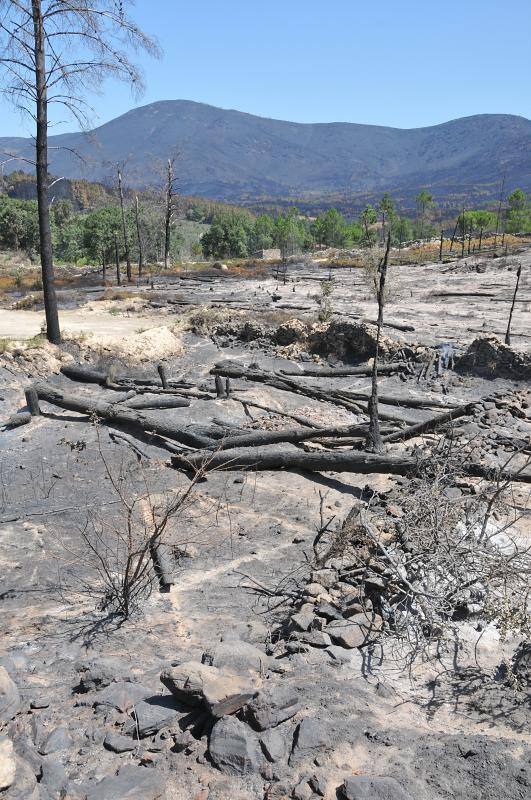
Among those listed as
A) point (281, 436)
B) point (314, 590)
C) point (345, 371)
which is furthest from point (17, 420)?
point (345, 371)

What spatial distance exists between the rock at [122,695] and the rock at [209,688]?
0.72 ft

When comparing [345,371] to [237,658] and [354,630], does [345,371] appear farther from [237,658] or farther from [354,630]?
[237,658]

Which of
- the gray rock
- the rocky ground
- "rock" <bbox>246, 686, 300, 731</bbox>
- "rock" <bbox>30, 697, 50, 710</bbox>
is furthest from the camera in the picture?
"rock" <bbox>30, 697, 50, 710</bbox>

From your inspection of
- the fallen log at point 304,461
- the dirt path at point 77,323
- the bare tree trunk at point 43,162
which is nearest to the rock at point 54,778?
the fallen log at point 304,461

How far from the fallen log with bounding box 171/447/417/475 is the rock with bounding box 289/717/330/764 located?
5.46m

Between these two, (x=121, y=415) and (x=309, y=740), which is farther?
(x=121, y=415)

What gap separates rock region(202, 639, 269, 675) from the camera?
4.27 m

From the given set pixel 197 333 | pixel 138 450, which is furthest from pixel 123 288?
pixel 138 450

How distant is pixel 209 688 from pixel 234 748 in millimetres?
379

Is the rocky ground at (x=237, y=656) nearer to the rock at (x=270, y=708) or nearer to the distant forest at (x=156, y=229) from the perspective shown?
the rock at (x=270, y=708)

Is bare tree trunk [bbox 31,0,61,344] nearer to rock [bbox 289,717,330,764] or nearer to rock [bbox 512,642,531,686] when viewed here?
rock [bbox 289,717,330,764]

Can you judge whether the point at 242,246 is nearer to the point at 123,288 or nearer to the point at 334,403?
the point at 123,288

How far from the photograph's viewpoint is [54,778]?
3.32 meters

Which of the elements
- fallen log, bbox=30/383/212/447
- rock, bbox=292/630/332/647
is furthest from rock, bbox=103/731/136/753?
fallen log, bbox=30/383/212/447
